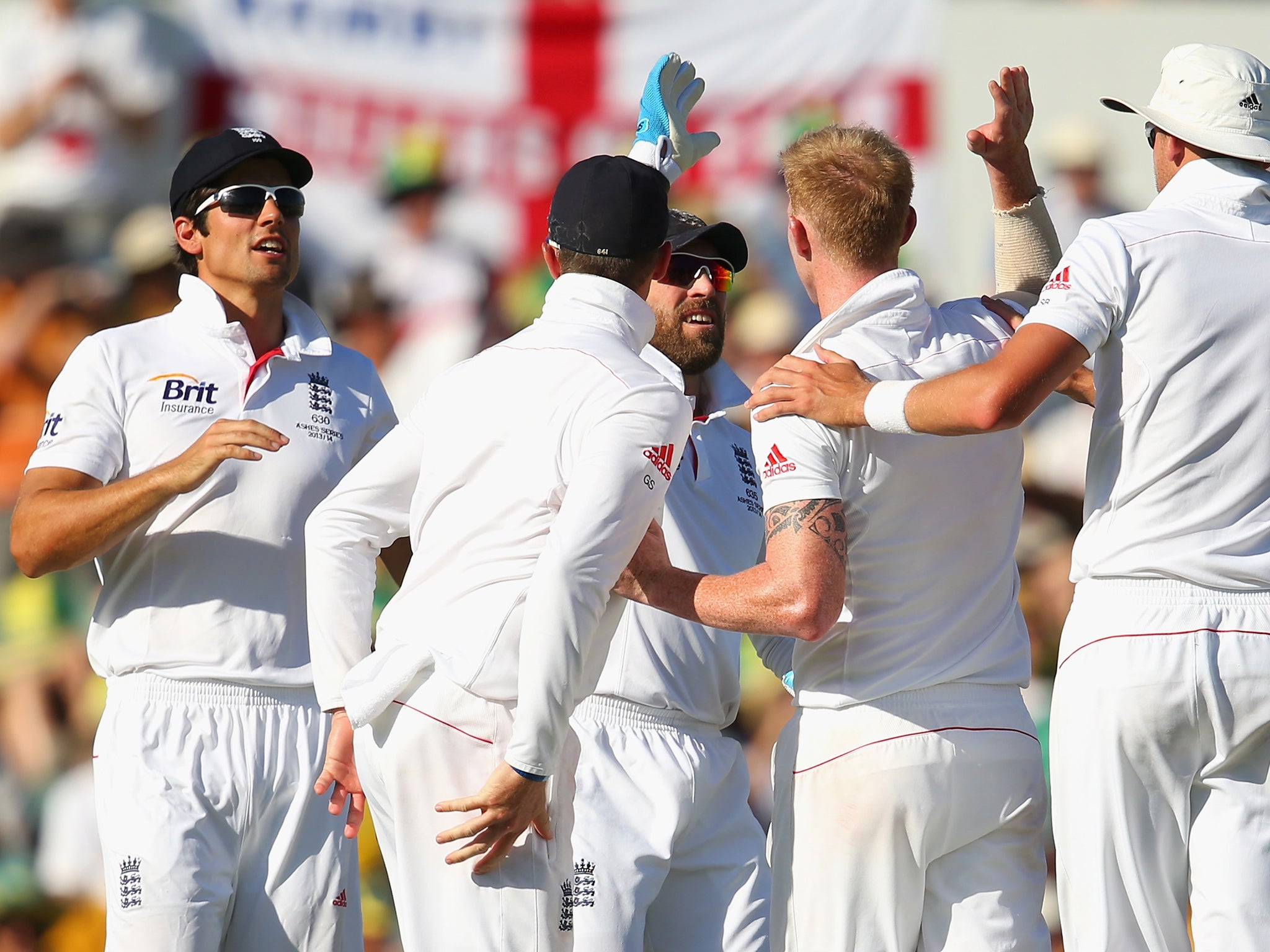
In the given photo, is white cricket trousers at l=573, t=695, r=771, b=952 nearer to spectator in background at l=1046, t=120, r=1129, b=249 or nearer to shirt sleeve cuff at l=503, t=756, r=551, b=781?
shirt sleeve cuff at l=503, t=756, r=551, b=781

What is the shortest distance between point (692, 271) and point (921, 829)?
6.84 ft

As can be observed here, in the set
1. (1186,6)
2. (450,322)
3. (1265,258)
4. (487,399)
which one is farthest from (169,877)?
(1186,6)

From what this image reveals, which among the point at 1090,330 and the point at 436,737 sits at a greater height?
the point at 1090,330

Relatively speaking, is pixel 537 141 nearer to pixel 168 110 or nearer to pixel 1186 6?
pixel 168 110

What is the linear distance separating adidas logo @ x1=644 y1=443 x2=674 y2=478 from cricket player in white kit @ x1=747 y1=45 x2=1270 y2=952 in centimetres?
29

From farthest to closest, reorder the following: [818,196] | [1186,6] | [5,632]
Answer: [1186,6] → [5,632] → [818,196]

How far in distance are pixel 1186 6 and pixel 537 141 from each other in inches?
153

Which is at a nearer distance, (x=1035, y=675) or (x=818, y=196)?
(x=818, y=196)

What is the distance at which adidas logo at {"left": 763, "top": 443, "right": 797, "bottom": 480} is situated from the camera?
10.3 ft

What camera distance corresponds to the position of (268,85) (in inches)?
354

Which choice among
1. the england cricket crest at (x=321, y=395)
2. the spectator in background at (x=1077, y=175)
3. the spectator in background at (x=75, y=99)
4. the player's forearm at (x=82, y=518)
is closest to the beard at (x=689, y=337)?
the england cricket crest at (x=321, y=395)

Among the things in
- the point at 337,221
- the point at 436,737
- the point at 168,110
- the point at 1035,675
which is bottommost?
the point at 436,737

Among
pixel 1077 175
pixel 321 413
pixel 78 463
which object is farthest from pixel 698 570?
pixel 1077 175

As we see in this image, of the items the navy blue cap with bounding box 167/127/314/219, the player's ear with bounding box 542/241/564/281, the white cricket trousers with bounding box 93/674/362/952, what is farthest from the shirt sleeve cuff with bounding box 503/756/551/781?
the navy blue cap with bounding box 167/127/314/219
